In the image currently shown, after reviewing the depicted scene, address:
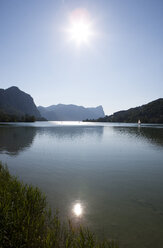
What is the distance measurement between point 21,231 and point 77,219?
3464mm

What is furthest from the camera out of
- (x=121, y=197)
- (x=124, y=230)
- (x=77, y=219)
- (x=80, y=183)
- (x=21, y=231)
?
(x=80, y=183)

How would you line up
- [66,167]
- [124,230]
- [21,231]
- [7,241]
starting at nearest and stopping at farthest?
[7,241]
[21,231]
[124,230]
[66,167]

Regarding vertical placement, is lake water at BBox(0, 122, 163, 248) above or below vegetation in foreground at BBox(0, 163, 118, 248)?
below

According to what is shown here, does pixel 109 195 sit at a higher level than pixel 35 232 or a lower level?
lower

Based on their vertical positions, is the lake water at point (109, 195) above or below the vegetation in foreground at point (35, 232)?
below

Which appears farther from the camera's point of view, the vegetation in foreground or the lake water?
the lake water

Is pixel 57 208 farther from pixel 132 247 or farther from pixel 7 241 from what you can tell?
pixel 132 247

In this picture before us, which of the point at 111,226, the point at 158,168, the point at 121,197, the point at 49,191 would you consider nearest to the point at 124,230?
the point at 111,226

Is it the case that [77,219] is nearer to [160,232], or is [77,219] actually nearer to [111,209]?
[111,209]

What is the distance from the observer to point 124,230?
820cm

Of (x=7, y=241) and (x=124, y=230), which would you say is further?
(x=124, y=230)

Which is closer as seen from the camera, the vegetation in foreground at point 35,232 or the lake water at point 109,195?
the vegetation in foreground at point 35,232

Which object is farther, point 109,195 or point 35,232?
point 109,195

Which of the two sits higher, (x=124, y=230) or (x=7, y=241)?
(x=7, y=241)
